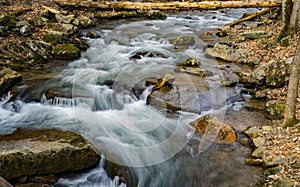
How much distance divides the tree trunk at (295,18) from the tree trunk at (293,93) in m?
5.37

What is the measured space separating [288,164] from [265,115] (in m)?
2.59

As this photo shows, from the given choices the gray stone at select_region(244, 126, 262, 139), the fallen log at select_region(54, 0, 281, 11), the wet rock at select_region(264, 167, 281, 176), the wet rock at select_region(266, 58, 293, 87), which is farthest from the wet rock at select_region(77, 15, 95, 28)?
the wet rock at select_region(264, 167, 281, 176)

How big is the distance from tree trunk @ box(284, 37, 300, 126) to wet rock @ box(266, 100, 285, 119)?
846 mm

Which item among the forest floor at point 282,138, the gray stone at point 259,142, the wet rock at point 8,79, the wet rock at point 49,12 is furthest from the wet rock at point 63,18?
the gray stone at point 259,142

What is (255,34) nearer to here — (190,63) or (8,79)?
(190,63)

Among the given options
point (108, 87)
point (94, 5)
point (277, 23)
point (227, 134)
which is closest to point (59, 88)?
point (108, 87)

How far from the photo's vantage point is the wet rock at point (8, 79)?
27.5 ft

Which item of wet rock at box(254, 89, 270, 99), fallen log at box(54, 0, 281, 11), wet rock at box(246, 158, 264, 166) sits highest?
fallen log at box(54, 0, 281, 11)

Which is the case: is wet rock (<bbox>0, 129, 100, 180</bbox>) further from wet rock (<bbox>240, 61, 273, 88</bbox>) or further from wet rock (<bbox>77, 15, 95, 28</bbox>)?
wet rock (<bbox>77, 15, 95, 28</bbox>)

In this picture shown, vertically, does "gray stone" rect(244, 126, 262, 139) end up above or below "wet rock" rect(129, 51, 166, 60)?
below

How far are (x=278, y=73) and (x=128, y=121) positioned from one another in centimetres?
511

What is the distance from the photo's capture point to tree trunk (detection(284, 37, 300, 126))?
6238 mm

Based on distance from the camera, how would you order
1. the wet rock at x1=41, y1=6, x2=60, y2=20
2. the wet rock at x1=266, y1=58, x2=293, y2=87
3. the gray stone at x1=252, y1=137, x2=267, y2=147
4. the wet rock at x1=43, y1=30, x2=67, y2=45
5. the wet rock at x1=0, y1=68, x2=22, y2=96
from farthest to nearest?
the wet rock at x1=41, y1=6, x2=60, y2=20 < the wet rock at x1=43, y1=30, x2=67, y2=45 < the wet rock at x1=266, y1=58, x2=293, y2=87 < the wet rock at x1=0, y1=68, x2=22, y2=96 < the gray stone at x1=252, y1=137, x2=267, y2=147

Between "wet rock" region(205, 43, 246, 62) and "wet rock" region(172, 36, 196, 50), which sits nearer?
"wet rock" region(205, 43, 246, 62)
